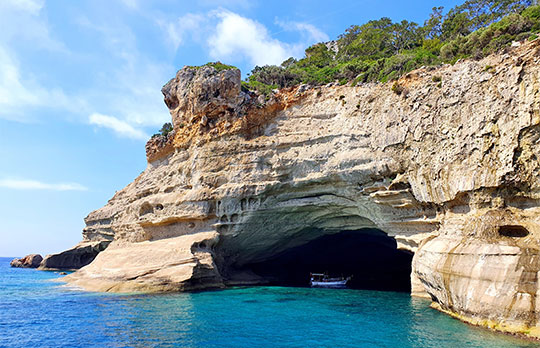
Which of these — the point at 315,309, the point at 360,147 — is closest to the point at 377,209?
the point at 360,147

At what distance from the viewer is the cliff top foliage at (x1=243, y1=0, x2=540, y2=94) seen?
874 inches

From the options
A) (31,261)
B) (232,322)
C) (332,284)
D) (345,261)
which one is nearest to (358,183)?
(332,284)

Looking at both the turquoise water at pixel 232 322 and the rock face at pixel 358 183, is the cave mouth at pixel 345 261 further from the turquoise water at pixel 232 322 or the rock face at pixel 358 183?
the turquoise water at pixel 232 322

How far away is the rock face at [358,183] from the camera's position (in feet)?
52.2

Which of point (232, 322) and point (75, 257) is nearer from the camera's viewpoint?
point (232, 322)

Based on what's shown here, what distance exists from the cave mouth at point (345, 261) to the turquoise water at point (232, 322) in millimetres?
10830

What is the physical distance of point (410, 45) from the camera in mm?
44531

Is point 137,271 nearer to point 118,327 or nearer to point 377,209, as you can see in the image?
point 118,327

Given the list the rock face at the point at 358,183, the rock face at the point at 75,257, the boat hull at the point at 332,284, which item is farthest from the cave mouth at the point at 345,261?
the rock face at the point at 75,257

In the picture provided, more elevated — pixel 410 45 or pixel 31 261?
pixel 410 45

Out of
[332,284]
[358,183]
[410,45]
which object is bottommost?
[332,284]

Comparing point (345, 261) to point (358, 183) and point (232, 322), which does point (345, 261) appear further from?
point (232, 322)

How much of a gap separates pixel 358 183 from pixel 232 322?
41.3ft

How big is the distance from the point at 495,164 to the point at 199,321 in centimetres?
1529
